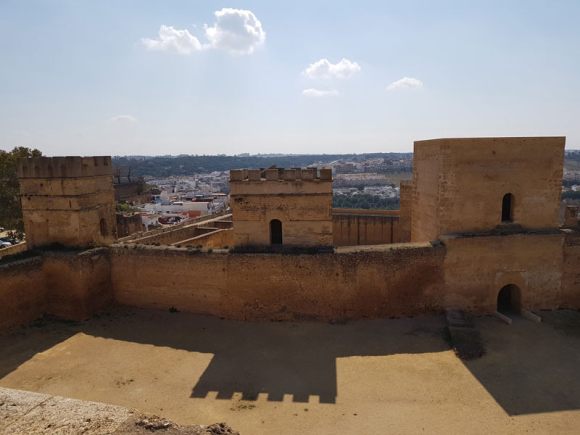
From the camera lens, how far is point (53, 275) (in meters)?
14.2

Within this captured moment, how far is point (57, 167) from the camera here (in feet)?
48.2

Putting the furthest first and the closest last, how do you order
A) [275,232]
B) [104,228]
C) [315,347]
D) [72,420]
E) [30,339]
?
1. [104,228]
2. [275,232]
3. [30,339]
4. [315,347]
5. [72,420]

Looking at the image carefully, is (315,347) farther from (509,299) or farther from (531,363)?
(509,299)

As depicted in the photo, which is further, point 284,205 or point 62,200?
point 62,200

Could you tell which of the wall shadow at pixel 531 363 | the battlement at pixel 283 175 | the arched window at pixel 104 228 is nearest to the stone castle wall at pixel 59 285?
the arched window at pixel 104 228

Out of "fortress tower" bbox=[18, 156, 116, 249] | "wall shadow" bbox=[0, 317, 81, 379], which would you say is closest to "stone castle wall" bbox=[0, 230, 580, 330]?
"wall shadow" bbox=[0, 317, 81, 379]

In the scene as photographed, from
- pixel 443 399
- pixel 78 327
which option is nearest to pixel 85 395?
pixel 78 327

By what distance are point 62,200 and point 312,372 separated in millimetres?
10050

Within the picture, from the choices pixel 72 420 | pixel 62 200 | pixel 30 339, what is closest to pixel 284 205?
pixel 62 200

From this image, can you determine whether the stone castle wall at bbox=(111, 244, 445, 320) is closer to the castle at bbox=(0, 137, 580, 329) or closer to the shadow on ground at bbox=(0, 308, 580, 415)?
the castle at bbox=(0, 137, 580, 329)

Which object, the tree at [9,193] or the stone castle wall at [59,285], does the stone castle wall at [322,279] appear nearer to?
the stone castle wall at [59,285]

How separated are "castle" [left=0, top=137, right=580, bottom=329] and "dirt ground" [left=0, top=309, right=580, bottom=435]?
66 cm

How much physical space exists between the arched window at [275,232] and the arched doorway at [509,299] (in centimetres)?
747

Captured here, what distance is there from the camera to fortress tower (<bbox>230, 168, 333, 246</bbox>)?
13.7 m
